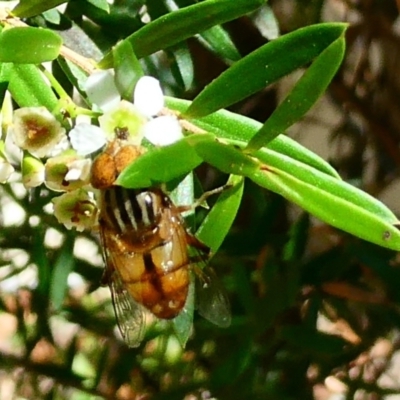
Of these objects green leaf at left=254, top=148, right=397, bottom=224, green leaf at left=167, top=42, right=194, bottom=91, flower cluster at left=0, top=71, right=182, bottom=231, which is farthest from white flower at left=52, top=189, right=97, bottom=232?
green leaf at left=167, top=42, right=194, bottom=91

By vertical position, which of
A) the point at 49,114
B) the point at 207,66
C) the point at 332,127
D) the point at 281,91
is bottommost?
the point at 332,127

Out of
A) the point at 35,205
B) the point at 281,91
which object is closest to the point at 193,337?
the point at 35,205

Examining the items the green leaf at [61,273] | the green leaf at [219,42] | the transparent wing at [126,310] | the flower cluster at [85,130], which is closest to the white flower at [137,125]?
the flower cluster at [85,130]

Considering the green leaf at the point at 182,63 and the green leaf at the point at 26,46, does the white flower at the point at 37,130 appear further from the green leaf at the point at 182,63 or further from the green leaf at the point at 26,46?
the green leaf at the point at 182,63

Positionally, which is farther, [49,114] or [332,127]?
[332,127]

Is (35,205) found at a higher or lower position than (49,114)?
lower

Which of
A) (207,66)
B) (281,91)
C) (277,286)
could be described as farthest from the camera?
(281,91)

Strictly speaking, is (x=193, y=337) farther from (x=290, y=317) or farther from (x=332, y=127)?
(x=332, y=127)

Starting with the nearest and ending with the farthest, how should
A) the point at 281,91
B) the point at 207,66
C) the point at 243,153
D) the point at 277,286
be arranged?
1. the point at 243,153
2. the point at 277,286
3. the point at 207,66
4. the point at 281,91
